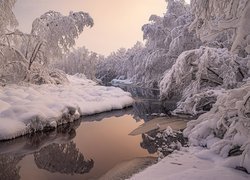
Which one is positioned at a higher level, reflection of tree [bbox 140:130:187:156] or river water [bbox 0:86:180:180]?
reflection of tree [bbox 140:130:187:156]

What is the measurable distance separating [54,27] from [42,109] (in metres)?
10.9

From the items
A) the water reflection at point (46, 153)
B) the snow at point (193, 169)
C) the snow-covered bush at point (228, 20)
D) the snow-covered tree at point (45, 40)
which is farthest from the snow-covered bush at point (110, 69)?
the snow-covered bush at point (228, 20)

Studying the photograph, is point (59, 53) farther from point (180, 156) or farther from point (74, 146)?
point (180, 156)

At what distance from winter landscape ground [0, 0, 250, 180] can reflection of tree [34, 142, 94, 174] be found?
1668mm

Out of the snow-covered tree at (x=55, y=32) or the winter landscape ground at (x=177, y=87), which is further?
the snow-covered tree at (x=55, y=32)

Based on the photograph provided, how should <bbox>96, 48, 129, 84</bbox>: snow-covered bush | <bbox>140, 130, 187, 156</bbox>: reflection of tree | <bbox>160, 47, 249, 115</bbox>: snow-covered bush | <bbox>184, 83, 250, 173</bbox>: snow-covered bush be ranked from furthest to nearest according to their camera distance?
<bbox>96, 48, 129, 84</bbox>: snow-covered bush
<bbox>160, 47, 249, 115</bbox>: snow-covered bush
<bbox>140, 130, 187, 156</bbox>: reflection of tree
<bbox>184, 83, 250, 173</bbox>: snow-covered bush

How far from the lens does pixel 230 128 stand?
23.3ft

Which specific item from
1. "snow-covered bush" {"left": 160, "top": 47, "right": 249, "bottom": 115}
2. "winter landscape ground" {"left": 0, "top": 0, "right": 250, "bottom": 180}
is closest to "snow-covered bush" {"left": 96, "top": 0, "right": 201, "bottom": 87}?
"winter landscape ground" {"left": 0, "top": 0, "right": 250, "bottom": 180}

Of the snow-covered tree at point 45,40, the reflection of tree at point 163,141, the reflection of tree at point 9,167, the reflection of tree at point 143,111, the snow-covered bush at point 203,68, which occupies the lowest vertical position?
the reflection of tree at point 9,167

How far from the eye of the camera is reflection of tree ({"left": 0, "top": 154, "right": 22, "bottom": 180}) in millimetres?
7410

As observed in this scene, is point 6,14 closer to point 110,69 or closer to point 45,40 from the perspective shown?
point 45,40

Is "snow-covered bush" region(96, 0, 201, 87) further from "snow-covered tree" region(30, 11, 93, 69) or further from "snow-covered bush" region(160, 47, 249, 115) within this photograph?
"snow-covered bush" region(160, 47, 249, 115)

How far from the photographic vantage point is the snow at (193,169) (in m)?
6.07

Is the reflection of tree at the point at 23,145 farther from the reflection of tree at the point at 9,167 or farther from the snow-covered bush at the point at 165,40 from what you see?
the snow-covered bush at the point at 165,40
